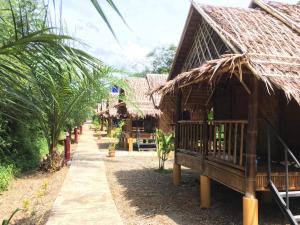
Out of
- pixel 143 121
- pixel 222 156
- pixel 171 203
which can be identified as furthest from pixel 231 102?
pixel 143 121

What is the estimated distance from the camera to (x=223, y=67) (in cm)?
569

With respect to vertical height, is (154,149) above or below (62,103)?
below

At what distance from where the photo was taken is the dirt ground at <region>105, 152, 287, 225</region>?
7.02 m

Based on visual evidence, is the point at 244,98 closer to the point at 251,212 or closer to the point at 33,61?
the point at 251,212

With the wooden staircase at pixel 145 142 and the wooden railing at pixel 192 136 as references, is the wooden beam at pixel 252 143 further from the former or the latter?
the wooden staircase at pixel 145 142

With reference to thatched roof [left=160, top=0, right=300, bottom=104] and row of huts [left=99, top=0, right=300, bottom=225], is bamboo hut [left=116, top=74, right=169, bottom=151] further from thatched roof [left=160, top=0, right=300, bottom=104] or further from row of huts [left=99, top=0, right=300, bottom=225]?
thatched roof [left=160, top=0, right=300, bottom=104]

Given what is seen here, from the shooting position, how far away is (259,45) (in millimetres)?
6543

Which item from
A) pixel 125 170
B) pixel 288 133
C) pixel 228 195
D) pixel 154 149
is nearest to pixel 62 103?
pixel 125 170

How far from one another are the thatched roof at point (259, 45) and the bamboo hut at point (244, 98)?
2cm

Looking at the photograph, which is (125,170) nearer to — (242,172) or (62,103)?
(62,103)

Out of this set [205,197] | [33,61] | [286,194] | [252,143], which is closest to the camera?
[33,61]

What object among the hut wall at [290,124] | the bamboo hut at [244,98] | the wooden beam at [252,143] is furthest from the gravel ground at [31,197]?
the hut wall at [290,124]

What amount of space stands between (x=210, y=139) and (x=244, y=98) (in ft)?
6.10

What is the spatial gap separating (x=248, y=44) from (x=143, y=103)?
55.6 feet
